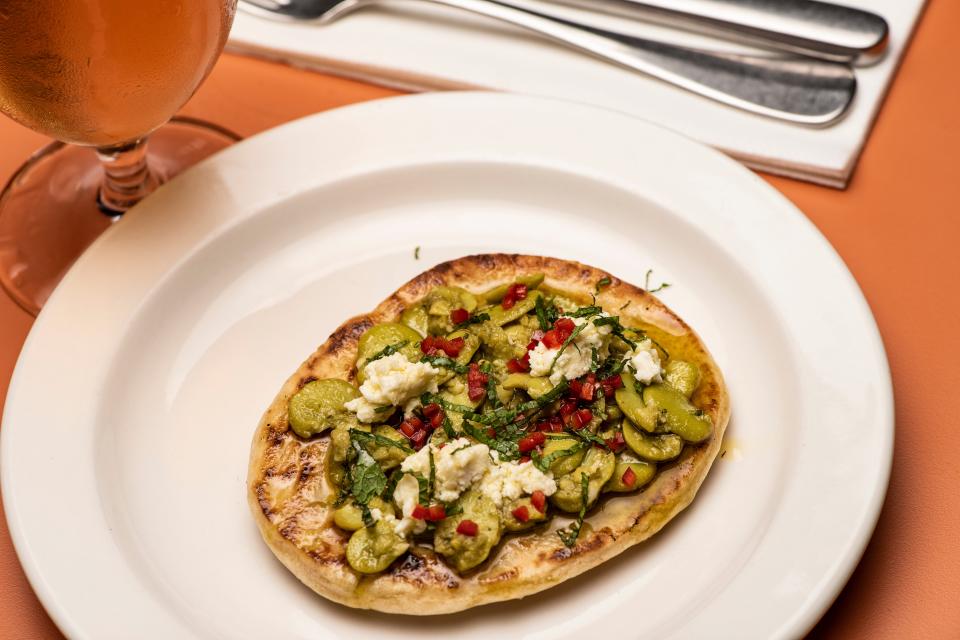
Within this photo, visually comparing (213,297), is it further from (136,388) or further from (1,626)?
(1,626)

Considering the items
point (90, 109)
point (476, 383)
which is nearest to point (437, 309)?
point (476, 383)

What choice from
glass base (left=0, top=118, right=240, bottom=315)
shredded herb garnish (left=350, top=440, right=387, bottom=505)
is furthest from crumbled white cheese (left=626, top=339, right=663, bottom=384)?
→ glass base (left=0, top=118, right=240, bottom=315)

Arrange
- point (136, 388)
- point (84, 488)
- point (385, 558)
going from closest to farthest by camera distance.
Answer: point (385, 558), point (84, 488), point (136, 388)

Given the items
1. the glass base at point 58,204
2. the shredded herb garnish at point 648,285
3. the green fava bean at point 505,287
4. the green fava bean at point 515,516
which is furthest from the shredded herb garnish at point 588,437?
the glass base at point 58,204

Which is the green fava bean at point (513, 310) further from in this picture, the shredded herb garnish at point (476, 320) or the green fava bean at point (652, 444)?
the green fava bean at point (652, 444)

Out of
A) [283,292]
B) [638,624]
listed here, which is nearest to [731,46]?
[283,292]

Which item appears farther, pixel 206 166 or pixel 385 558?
Answer: pixel 206 166
